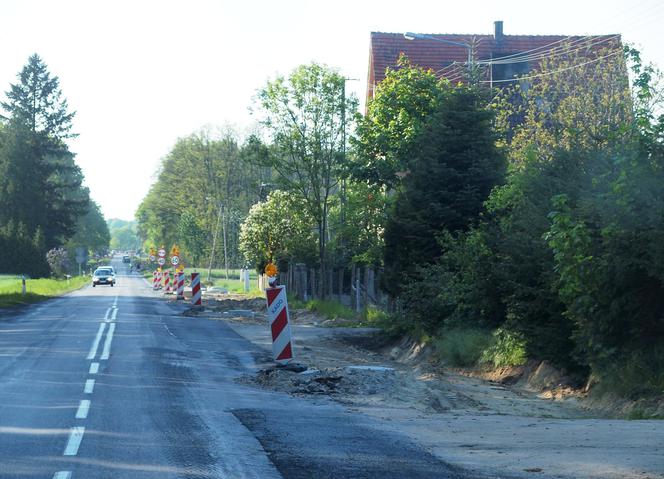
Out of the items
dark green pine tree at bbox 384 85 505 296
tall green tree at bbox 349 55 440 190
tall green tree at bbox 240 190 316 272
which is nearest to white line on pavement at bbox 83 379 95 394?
dark green pine tree at bbox 384 85 505 296

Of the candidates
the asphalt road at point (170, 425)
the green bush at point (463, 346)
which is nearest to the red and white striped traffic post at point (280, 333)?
the asphalt road at point (170, 425)

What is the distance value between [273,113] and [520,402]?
87.0ft

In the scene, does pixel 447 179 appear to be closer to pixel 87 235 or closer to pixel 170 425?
pixel 170 425

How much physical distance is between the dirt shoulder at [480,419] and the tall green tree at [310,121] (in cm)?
1711

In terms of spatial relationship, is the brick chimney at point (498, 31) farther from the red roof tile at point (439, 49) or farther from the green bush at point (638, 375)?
the green bush at point (638, 375)

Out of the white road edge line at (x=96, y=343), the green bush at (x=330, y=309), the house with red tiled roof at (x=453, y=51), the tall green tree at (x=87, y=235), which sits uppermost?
the house with red tiled roof at (x=453, y=51)

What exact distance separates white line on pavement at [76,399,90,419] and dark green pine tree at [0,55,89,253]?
72297 millimetres

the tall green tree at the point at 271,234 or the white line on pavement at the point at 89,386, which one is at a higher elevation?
the tall green tree at the point at 271,234

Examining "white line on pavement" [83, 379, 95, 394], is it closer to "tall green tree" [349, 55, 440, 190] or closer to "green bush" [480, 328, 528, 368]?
"green bush" [480, 328, 528, 368]

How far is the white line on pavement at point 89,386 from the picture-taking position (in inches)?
542

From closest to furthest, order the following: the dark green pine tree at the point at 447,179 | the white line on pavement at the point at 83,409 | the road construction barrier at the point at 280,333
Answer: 1. the white line on pavement at the point at 83,409
2. the road construction barrier at the point at 280,333
3. the dark green pine tree at the point at 447,179

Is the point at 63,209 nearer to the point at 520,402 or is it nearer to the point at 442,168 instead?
the point at 442,168

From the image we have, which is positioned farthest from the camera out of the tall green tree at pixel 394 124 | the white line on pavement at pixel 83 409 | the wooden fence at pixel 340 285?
the wooden fence at pixel 340 285

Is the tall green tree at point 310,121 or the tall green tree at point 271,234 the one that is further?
the tall green tree at point 271,234
